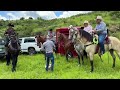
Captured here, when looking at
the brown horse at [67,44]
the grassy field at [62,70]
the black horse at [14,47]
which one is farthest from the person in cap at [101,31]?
the black horse at [14,47]

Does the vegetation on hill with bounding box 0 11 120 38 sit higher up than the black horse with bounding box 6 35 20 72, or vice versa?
the vegetation on hill with bounding box 0 11 120 38

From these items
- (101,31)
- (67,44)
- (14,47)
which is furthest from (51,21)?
(101,31)

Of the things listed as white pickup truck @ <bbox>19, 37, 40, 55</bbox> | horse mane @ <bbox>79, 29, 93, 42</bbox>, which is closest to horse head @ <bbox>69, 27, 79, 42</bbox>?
horse mane @ <bbox>79, 29, 93, 42</bbox>

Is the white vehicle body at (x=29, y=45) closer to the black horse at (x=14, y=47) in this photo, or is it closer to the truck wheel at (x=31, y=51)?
the truck wheel at (x=31, y=51)

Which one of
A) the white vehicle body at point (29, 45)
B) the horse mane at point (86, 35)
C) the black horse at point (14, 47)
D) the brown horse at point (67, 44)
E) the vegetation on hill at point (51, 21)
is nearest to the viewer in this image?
the horse mane at point (86, 35)

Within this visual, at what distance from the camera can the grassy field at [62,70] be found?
15.3m

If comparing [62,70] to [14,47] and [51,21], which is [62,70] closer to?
[14,47]

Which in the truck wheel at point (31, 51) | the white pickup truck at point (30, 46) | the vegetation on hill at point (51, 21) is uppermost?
the vegetation on hill at point (51, 21)

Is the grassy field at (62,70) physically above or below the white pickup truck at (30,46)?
below

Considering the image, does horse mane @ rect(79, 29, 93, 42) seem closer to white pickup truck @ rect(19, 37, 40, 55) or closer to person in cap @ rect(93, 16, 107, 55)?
person in cap @ rect(93, 16, 107, 55)

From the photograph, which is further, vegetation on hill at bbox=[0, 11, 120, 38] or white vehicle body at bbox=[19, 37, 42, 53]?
vegetation on hill at bbox=[0, 11, 120, 38]

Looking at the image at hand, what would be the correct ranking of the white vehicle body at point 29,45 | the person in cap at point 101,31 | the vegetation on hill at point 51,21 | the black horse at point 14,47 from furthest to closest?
the vegetation on hill at point 51,21 → the white vehicle body at point 29,45 → the black horse at point 14,47 → the person in cap at point 101,31

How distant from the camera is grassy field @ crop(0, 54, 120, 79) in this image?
15316 mm
